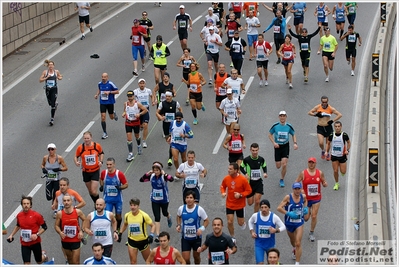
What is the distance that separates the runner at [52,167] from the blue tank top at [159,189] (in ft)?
7.13

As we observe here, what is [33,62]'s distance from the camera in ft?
92.3

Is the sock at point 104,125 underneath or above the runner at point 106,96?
underneath

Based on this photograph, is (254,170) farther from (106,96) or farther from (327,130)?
(106,96)

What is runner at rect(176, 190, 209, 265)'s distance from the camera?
1436cm

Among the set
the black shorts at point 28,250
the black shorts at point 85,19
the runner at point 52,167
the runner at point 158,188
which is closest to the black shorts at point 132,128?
the runner at point 52,167

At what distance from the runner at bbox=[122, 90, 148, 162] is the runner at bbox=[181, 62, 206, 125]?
7.60 ft

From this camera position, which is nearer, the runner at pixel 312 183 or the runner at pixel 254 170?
the runner at pixel 312 183

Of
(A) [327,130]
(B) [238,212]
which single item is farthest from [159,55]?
(B) [238,212]

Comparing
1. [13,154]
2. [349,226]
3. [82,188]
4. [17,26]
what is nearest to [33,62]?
[17,26]

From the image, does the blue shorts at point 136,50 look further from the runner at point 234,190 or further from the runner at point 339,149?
the runner at point 234,190

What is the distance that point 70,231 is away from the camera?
1452 cm

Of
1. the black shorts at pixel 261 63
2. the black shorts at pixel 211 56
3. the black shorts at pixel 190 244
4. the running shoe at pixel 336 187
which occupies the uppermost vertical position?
the black shorts at pixel 211 56

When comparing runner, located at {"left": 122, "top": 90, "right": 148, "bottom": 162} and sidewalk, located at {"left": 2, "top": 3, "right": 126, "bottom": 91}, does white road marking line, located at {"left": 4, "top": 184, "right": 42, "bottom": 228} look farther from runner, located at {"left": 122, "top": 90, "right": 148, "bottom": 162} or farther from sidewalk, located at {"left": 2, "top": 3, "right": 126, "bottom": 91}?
sidewalk, located at {"left": 2, "top": 3, "right": 126, "bottom": 91}

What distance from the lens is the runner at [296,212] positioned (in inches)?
586
